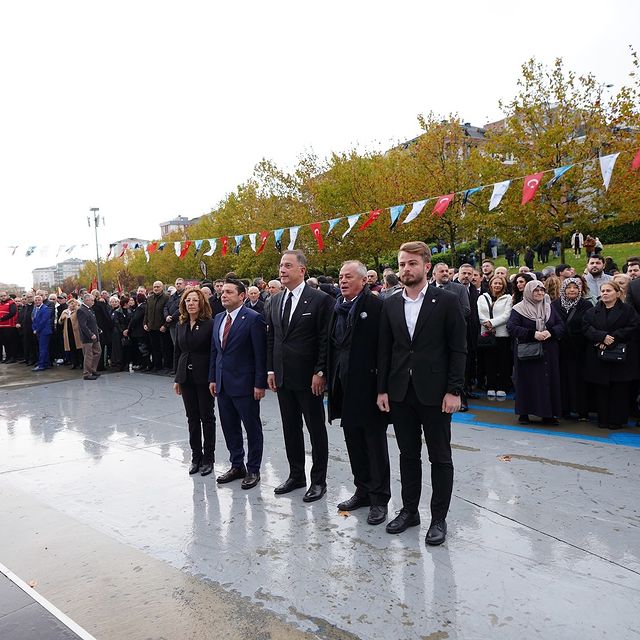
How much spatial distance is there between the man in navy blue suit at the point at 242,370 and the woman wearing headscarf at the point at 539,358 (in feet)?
11.0

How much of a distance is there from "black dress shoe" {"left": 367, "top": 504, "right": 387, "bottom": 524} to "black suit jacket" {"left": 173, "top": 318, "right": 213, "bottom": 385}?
2.09m

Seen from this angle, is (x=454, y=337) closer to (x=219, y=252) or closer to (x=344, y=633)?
(x=344, y=633)

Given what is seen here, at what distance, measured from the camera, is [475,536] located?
4000 millimetres

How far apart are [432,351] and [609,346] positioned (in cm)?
363

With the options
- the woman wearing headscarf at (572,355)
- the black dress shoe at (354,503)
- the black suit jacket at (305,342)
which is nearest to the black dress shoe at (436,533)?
the black dress shoe at (354,503)

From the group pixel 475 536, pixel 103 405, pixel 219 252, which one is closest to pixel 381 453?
pixel 475 536

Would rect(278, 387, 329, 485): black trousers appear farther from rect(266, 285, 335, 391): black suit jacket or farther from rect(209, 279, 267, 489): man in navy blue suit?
rect(209, 279, 267, 489): man in navy blue suit

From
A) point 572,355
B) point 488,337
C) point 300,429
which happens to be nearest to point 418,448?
point 300,429

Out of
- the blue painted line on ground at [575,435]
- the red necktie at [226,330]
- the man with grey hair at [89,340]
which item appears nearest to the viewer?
the red necktie at [226,330]

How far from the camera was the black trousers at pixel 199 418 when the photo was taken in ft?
18.5

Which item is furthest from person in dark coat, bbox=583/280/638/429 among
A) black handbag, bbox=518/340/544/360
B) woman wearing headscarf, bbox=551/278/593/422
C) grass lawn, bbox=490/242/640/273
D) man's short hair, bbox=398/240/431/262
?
grass lawn, bbox=490/242/640/273

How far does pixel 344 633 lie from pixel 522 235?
1850 cm

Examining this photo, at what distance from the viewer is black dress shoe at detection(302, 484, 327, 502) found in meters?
4.81

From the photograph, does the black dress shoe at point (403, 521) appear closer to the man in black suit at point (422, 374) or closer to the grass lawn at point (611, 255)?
the man in black suit at point (422, 374)
